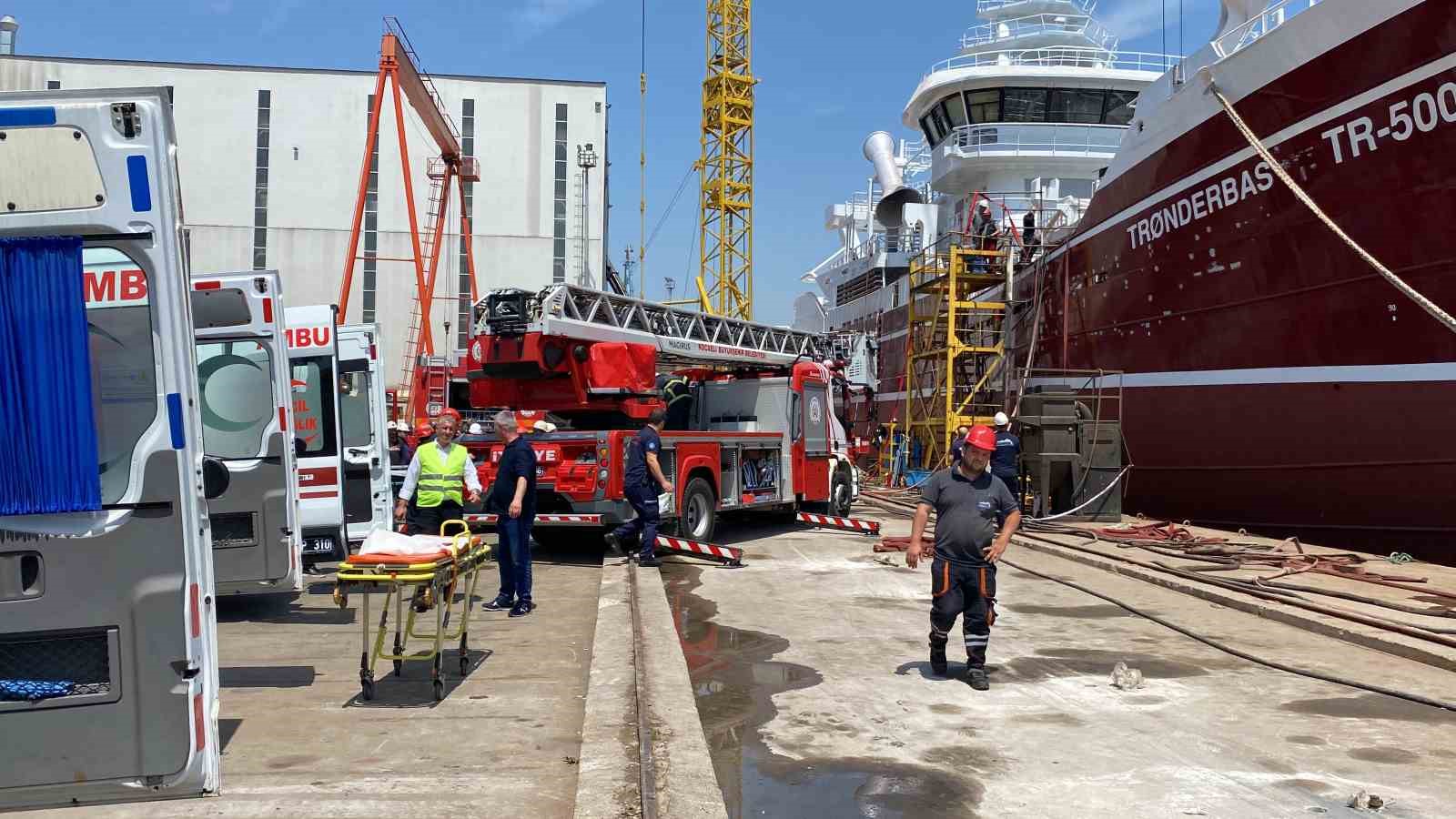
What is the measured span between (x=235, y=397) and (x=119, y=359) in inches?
184

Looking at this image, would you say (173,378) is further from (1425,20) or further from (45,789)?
(1425,20)

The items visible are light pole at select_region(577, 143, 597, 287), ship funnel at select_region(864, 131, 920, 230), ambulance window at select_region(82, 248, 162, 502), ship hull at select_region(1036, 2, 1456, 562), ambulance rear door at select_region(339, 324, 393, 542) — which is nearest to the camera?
ambulance window at select_region(82, 248, 162, 502)

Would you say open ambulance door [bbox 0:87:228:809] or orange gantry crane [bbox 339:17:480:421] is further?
orange gantry crane [bbox 339:17:480:421]

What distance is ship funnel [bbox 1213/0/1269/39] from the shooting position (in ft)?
44.9

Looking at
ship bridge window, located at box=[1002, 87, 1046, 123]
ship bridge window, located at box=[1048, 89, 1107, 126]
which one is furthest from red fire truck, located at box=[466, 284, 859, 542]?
ship bridge window, located at box=[1048, 89, 1107, 126]

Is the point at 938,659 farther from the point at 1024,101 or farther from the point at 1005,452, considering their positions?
the point at 1024,101

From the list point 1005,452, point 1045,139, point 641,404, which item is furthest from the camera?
point 1045,139

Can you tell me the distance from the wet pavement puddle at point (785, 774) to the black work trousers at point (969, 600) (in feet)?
2.99

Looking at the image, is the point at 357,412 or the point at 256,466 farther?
the point at 357,412

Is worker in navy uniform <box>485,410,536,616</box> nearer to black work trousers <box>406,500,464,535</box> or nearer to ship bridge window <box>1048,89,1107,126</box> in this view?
black work trousers <box>406,500,464,535</box>

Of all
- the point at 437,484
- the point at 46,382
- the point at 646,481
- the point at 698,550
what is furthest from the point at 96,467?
the point at 698,550

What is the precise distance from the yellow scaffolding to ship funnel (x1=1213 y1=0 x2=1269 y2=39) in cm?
689

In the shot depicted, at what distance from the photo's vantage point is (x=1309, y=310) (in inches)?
465

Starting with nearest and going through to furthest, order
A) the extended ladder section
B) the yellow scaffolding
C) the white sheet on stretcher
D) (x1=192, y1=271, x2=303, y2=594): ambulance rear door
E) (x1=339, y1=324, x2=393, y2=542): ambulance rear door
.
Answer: the white sheet on stretcher → (x1=192, y1=271, x2=303, y2=594): ambulance rear door → (x1=339, y1=324, x2=393, y2=542): ambulance rear door → the extended ladder section → the yellow scaffolding
